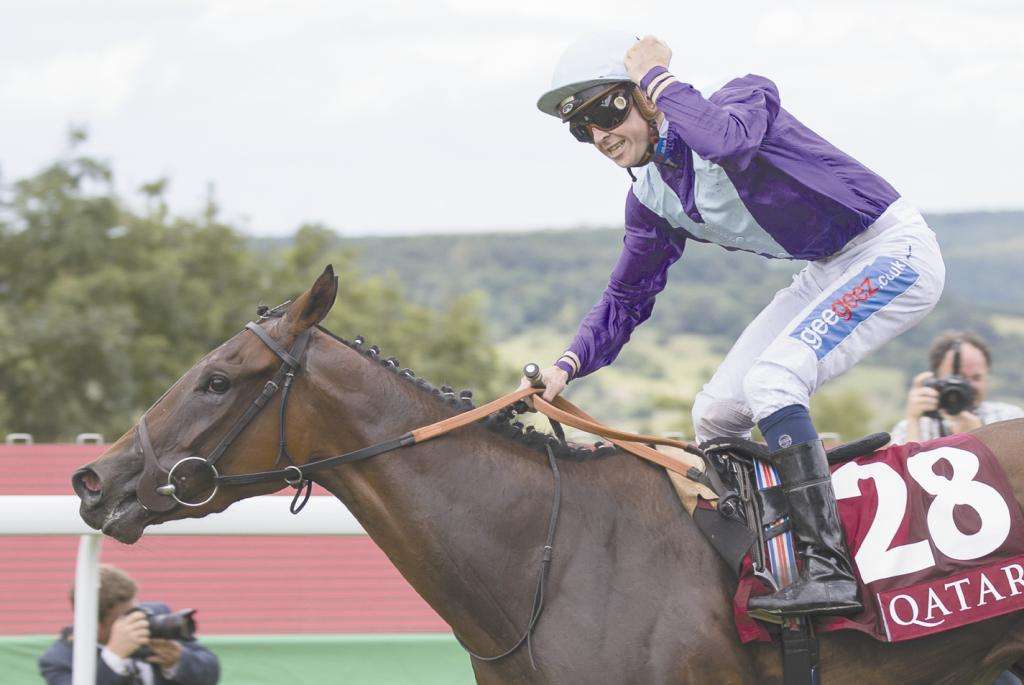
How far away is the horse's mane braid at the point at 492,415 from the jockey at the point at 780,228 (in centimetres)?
19

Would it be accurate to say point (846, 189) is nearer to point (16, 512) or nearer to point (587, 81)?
point (587, 81)

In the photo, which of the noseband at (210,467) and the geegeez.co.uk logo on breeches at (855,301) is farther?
Answer: the geegeez.co.uk logo on breeches at (855,301)

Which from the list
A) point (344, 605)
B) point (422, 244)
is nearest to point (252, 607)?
point (344, 605)

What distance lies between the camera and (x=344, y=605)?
5.28m

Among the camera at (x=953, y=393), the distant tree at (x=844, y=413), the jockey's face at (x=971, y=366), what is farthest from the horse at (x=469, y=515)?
the distant tree at (x=844, y=413)

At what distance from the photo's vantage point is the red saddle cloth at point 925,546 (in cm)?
331

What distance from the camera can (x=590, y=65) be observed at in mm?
3539

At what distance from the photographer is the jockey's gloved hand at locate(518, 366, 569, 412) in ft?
12.3

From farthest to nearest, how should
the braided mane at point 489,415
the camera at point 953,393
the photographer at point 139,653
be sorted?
the camera at point 953,393, the photographer at point 139,653, the braided mane at point 489,415

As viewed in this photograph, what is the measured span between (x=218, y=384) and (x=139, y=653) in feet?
4.41

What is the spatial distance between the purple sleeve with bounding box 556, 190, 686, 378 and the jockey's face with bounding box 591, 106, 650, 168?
14.0 inches

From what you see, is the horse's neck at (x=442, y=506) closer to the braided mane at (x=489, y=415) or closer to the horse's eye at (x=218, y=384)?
the braided mane at (x=489, y=415)

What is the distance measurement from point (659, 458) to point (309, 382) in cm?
101

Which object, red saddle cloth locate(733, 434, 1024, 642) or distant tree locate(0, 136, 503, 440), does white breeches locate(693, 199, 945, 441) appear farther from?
distant tree locate(0, 136, 503, 440)
